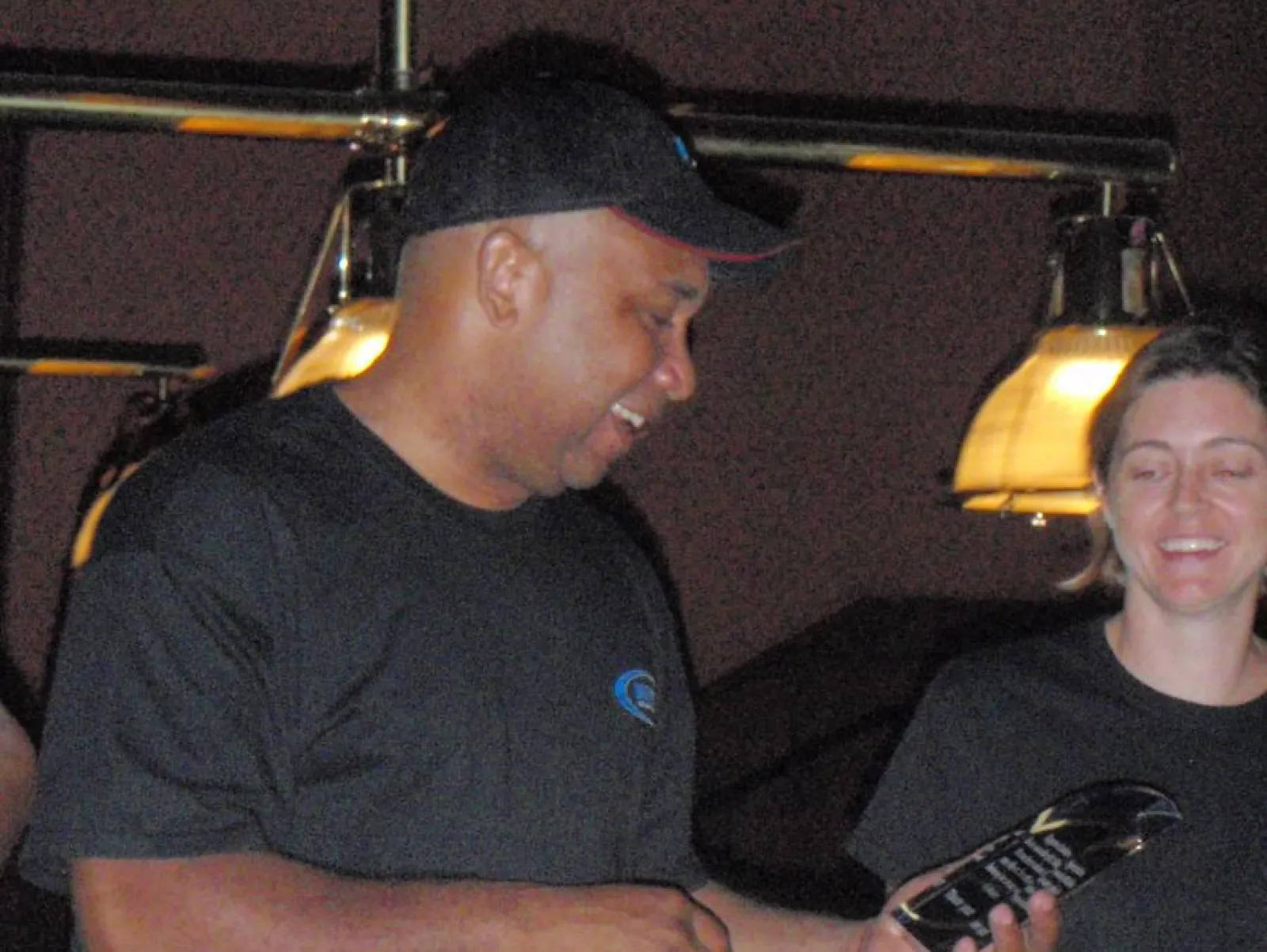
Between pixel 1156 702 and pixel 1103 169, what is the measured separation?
58cm

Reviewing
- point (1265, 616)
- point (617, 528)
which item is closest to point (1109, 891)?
point (617, 528)

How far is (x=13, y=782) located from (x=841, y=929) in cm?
75

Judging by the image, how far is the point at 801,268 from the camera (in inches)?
175

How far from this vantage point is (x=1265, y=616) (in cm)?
306

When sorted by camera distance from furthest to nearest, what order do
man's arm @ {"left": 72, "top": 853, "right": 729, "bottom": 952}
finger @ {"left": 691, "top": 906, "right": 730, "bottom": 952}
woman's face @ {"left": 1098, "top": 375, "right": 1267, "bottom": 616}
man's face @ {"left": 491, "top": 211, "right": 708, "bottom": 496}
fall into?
woman's face @ {"left": 1098, "top": 375, "right": 1267, "bottom": 616}, man's face @ {"left": 491, "top": 211, "right": 708, "bottom": 496}, finger @ {"left": 691, "top": 906, "right": 730, "bottom": 952}, man's arm @ {"left": 72, "top": 853, "right": 729, "bottom": 952}

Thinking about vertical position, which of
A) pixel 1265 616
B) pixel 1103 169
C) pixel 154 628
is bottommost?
pixel 1265 616

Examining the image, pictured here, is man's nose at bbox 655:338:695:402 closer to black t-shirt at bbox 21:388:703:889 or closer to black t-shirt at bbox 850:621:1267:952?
black t-shirt at bbox 21:388:703:889

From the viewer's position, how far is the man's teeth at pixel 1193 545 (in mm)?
1860

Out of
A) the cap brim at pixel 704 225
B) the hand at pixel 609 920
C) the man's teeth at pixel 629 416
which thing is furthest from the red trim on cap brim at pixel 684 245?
the hand at pixel 609 920

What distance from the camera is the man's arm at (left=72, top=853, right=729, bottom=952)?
1214 mm

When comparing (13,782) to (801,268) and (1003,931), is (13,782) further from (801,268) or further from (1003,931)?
(801,268)

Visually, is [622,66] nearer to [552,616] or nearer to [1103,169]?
[1103,169]

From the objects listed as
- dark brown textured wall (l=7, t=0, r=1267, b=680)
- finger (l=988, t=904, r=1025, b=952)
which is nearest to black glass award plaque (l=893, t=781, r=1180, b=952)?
finger (l=988, t=904, r=1025, b=952)

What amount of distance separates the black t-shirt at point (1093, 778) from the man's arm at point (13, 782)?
0.89 m
